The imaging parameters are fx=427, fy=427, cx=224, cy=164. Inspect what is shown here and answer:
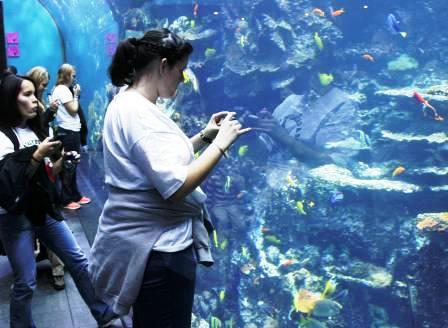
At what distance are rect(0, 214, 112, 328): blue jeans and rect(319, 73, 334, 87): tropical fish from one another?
436 cm

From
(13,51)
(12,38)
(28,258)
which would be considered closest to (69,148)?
(28,258)

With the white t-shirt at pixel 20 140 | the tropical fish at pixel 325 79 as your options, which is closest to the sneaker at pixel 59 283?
the white t-shirt at pixel 20 140

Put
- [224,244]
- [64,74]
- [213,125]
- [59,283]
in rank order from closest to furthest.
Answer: [213,125]
[59,283]
[64,74]
[224,244]

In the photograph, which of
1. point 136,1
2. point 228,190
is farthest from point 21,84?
point 228,190

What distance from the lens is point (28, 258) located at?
8.48 feet

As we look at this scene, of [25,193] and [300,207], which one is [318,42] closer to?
[300,207]

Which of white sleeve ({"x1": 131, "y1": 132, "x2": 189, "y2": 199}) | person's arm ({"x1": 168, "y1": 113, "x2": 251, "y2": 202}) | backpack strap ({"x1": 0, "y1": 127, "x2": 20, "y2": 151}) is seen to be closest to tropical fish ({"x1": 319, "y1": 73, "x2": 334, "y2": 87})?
backpack strap ({"x1": 0, "y1": 127, "x2": 20, "y2": 151})

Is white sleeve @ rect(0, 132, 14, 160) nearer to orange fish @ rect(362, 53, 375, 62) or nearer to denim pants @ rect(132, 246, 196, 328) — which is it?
denim pants @ rect(132, 246, 196, 328)

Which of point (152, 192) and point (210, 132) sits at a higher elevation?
point (210, 132)

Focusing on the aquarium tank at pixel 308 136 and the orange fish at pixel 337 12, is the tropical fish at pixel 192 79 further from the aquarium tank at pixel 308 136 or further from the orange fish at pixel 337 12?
the orange fish at pixel 337 12

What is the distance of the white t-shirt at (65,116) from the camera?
5117mm

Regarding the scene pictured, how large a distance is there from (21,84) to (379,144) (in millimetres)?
4635

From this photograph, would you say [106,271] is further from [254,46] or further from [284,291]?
[254,46]

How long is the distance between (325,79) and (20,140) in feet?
15.2
